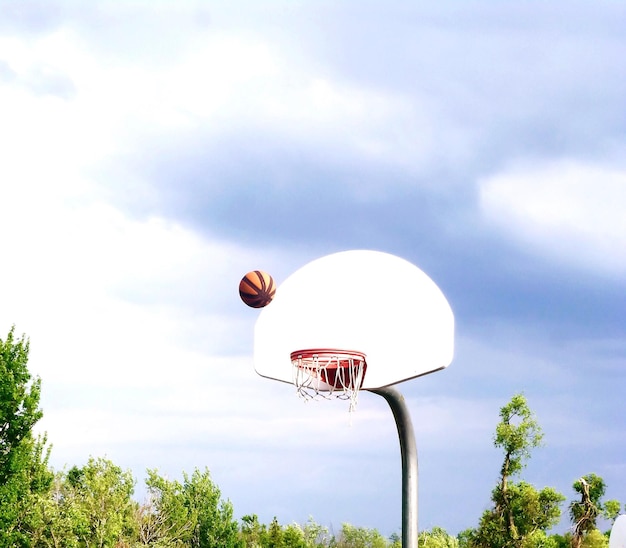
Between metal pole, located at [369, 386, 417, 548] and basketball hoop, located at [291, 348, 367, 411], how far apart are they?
0.56ft

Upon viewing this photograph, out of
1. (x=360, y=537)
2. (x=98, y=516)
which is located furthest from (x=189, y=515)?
(x=360, y=537)

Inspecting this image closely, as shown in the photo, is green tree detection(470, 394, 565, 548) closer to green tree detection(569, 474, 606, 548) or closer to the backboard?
green tree detection(569, 474, 606, 548)

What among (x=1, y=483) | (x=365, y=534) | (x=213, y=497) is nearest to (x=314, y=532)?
(x=365, y=534)

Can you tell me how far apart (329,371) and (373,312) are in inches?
22.1

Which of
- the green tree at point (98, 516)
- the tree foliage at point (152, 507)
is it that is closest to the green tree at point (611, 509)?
the tree foliage at point (152, 507)

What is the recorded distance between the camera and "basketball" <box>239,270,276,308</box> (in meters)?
5.78

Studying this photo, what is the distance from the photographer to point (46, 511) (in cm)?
1956

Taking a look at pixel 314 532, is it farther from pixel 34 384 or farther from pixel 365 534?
pixel 34 384

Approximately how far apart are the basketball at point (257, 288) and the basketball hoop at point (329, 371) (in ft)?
1.46

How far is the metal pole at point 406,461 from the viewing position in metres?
5.75

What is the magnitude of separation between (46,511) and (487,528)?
1070cm

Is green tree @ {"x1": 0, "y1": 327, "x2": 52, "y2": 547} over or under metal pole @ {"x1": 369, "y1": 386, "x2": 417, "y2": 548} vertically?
over

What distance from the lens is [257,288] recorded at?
19.1 ft

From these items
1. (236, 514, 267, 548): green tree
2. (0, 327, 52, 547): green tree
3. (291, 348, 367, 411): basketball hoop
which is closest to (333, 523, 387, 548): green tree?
(236, 514, 267, 548): green tree
